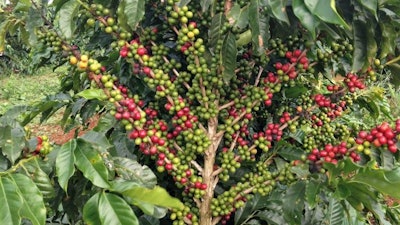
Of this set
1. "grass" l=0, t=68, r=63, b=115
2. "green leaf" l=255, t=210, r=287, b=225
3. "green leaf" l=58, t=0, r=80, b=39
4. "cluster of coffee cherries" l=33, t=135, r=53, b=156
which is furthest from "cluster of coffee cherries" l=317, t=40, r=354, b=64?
"grass" l=0, t=68, r=63, b=115

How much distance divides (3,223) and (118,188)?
0.31 metres

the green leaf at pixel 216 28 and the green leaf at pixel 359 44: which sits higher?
the green leaf at pixel 216 28

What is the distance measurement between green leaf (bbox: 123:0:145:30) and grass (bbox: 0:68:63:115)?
777 centimetres

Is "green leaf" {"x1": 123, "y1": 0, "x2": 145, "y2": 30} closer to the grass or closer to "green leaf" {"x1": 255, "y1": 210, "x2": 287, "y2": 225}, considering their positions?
"green leaf" {"x1": 255, "y1": 210, "x2": 287, "y2": 225}

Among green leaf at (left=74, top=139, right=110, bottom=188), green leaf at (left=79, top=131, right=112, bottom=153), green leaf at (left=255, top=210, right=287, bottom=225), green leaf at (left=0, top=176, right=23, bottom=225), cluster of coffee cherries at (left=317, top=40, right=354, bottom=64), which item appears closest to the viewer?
green leaf at (left=0, top=176, right=23, bottom=225)

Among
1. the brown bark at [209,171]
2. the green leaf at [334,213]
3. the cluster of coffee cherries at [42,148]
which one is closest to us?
the cluster of coffee cherries at [42,148]

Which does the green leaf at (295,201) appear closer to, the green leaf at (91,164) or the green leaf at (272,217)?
the green leaf at (272,217)

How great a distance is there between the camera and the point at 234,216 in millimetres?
2096

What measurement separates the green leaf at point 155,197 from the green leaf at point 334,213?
118 centimetres

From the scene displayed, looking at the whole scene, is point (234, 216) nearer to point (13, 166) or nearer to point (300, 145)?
point (300, 145)

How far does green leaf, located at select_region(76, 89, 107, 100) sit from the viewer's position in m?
1.53

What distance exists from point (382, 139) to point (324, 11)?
1.77 feet

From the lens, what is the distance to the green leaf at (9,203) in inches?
44.6

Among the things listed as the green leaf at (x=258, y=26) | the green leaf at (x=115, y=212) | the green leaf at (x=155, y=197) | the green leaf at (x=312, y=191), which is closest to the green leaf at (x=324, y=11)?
the green leaf at (x=258, y=26)
